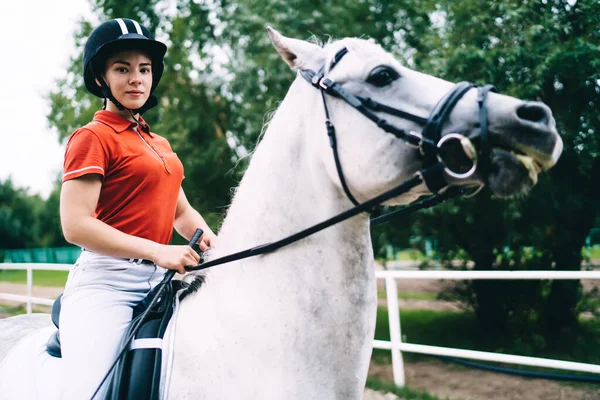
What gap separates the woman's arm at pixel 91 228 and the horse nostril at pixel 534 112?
1421mm

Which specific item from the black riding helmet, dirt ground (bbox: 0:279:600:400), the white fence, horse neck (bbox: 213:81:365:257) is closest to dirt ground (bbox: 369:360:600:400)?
dirt ground (bbox: 0:279:600:400)

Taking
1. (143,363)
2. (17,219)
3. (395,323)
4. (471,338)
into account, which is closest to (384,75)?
(143,363)

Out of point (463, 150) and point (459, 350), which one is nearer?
point (463, 150)

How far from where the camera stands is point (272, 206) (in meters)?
1.83

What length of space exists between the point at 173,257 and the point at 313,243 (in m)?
0.60

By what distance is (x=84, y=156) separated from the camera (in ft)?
5.98

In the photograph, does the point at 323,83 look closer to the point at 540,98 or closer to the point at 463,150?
the point at 463,150

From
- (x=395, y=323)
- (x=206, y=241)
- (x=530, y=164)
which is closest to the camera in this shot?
(x=530, y=164)

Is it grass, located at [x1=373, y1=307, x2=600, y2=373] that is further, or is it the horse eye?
grass, located at [x1=373, y1=307, x2=600, y2=373]

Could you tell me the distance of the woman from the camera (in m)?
1.80

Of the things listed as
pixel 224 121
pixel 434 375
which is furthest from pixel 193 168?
pixel 434 375

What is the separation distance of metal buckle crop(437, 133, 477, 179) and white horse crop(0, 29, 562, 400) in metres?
0.04

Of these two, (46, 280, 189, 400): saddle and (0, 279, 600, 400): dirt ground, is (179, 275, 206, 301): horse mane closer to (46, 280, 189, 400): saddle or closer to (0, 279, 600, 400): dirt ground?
Answer: (46, 280, 189, 400): saddle

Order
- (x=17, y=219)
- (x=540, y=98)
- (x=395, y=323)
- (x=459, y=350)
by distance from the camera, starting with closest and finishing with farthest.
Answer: (x=459, y=350)
(x=395, y=323)
(x=540, y=98)
(x=17, y=219)
